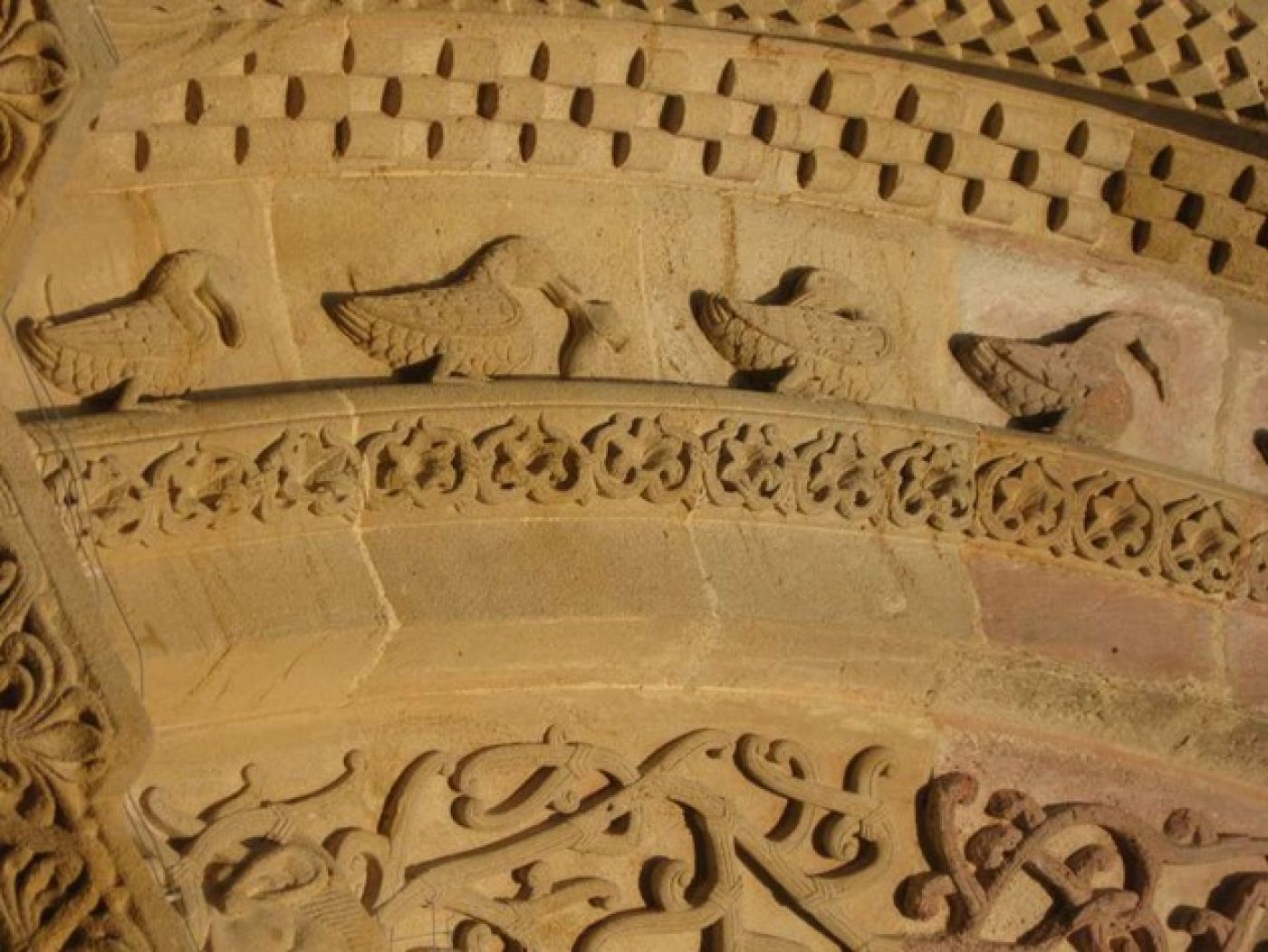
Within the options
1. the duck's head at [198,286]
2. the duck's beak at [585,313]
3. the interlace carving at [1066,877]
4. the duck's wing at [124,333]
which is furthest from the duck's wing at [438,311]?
the interlace carving at [1066,877]

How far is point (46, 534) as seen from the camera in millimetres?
5277

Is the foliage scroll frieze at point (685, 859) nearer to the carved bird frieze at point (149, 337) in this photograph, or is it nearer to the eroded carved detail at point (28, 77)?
the carved bird frieze at point (149, 337)

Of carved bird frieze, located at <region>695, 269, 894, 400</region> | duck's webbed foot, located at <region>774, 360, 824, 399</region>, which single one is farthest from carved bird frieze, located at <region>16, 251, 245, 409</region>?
duck's webbed foot, located at <region>774, 360, 824, 399</region>

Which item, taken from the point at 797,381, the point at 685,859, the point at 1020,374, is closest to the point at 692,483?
the point at 797,381

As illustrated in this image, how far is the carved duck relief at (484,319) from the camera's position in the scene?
612 cm

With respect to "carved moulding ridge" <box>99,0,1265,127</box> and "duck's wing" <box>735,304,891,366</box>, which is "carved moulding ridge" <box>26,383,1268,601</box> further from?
"carved moulding ridge" <box>99,0,1265,127</box>

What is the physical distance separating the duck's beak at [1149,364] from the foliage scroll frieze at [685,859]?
2.91 ft

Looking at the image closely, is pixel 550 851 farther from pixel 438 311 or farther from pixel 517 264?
pixel 517 264

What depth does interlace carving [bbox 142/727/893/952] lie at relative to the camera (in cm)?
570

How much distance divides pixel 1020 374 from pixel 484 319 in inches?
46.1

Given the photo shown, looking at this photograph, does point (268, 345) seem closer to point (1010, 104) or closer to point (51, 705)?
point (51, 705)

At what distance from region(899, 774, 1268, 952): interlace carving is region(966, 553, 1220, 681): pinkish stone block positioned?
28 cm

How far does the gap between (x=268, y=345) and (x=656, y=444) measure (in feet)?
2.40

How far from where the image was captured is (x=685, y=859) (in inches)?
241
